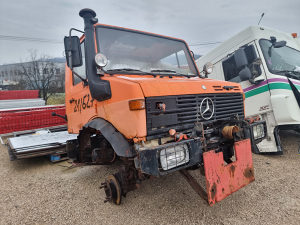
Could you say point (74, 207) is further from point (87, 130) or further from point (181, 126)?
point (181, 126)

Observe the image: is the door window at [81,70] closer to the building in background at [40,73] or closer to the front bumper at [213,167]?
the front bumper at [213,167]

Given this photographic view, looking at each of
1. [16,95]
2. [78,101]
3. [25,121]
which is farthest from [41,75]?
[78,101]

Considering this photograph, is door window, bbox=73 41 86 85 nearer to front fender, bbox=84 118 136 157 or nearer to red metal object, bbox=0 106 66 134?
front fender, bbox=84 118 136 157

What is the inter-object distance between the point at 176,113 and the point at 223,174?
0.80 metres

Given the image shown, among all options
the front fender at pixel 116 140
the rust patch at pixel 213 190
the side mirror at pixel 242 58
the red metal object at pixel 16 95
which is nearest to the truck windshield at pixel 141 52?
the front fender at pixel 116 140

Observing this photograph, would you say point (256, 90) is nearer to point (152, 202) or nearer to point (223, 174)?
point (223, 174)

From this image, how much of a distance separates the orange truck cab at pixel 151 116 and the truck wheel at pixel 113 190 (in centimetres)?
1

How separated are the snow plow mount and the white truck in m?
2.05

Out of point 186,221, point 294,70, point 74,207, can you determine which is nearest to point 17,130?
point 74,207

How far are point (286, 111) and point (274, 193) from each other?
1839 millimetres

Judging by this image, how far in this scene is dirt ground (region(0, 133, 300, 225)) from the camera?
2.33 m

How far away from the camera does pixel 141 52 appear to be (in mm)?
3062

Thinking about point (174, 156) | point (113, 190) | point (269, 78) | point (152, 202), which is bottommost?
point (152, 202)

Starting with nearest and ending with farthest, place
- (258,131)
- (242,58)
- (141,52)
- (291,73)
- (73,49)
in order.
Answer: (73,49) < (258,131) < (141,52) < (242,58) < (291,73)
